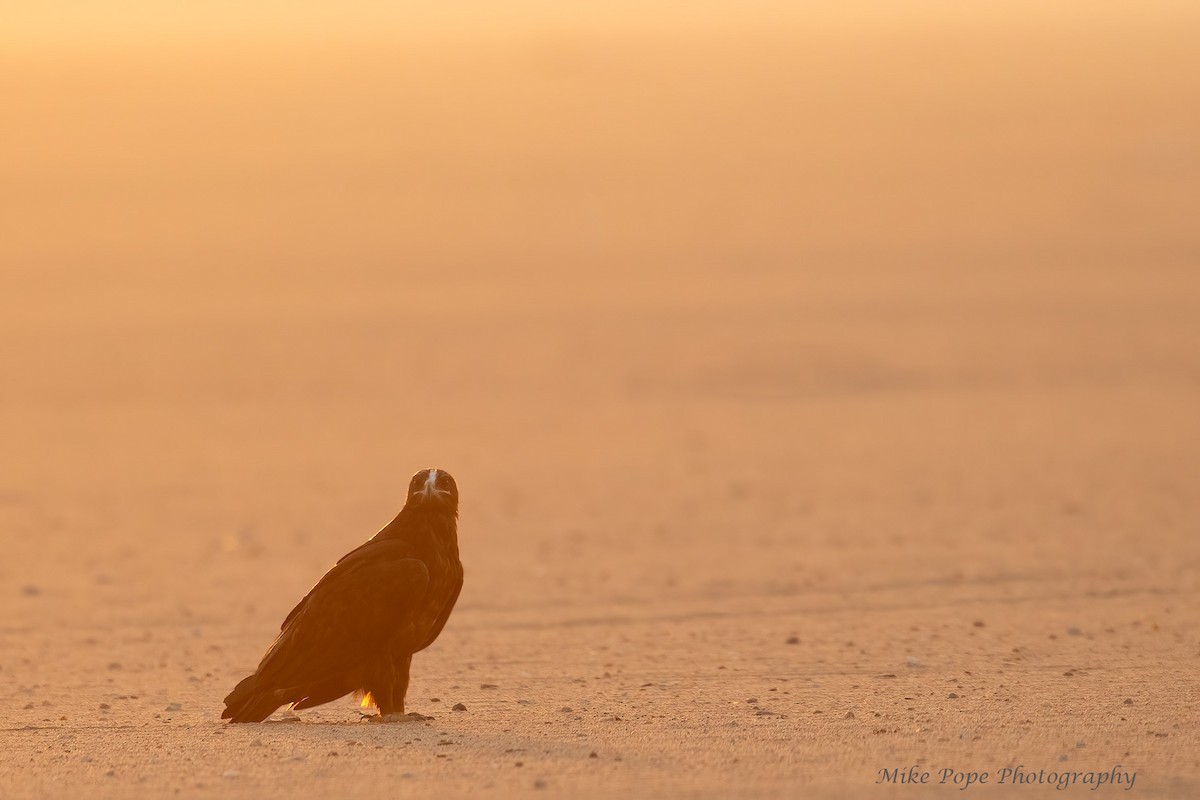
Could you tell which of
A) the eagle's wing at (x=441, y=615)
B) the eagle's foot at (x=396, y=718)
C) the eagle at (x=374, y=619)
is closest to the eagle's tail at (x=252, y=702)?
the eagle at (x=374, y=619)

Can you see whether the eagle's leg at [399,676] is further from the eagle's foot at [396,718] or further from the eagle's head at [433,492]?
the eagle's head at [433,492]

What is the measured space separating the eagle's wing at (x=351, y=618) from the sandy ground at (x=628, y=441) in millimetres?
261

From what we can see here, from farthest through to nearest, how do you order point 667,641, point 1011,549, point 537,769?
point 1011,549, point 667,641, point 537,769

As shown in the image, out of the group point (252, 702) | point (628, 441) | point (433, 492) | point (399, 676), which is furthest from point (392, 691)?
point (628, 441)

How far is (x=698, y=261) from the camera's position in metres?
37.4

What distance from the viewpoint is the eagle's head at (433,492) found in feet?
24.5

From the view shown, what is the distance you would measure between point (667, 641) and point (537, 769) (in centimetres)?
367

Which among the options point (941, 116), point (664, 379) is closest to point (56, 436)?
point (664, 379)

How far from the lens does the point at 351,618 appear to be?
24.0ft

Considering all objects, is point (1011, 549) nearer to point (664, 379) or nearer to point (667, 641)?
point (667, 641)

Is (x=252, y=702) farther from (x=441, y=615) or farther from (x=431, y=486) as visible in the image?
(x=431, y=486)

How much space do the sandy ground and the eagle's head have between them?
0.88 meters

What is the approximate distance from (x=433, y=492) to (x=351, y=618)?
1.97ft

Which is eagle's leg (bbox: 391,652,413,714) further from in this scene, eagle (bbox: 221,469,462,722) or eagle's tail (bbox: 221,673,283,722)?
eagle's tail (bbox: 221,673,283,722)
